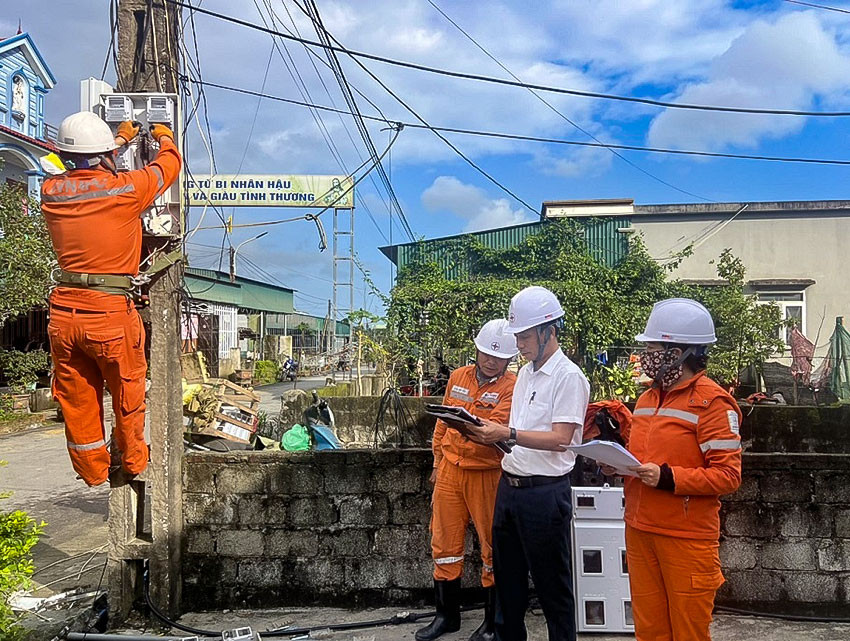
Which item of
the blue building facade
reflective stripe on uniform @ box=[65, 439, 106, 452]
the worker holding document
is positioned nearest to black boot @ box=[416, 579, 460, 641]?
the worker holding document

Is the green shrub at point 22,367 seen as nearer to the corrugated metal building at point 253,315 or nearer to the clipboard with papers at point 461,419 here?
the corrugated metal building at point 253,315

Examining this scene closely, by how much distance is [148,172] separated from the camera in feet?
11.5

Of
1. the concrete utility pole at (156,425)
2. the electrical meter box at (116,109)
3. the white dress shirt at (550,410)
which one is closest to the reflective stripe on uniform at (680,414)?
the white dress shirt at (550,410)

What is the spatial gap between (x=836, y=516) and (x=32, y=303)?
1470 centimetres

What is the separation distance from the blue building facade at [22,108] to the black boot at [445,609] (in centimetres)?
1863

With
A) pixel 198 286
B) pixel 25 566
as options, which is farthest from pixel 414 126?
pixel 198 286

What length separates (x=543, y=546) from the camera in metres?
3.26

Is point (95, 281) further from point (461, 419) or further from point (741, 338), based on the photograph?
point (741, 338)

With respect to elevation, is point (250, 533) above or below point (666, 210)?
below

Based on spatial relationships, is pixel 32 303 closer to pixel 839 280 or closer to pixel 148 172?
pixel 148 172

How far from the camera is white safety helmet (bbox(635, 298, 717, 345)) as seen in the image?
2.84 meters

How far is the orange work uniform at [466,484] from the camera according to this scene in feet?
12.5

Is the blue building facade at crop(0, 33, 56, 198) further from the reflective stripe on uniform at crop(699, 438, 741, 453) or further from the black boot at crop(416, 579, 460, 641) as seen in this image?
the reflective stripe on uniform at crop(699, 438, 741, 453)

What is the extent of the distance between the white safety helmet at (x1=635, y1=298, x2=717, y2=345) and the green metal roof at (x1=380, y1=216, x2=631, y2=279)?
13.5 meters
